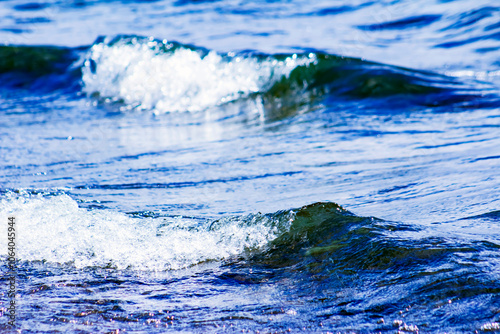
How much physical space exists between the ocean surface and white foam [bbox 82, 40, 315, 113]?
29 millimetres

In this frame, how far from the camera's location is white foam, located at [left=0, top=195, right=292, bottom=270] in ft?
9.00

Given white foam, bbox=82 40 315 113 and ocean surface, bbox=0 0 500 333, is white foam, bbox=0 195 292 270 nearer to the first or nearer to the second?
ocean surface, bbox=0 0 500 333

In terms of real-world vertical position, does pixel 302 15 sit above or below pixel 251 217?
above

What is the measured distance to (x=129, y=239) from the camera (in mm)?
2885

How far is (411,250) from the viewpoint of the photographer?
250cm

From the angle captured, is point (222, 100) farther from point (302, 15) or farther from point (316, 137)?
point (302, 15)

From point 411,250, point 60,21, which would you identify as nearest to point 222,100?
point 411,250

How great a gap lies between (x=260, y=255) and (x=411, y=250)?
632 mm

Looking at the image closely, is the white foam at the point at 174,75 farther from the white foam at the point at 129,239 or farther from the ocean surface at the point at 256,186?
the white foam at the point at 129,239

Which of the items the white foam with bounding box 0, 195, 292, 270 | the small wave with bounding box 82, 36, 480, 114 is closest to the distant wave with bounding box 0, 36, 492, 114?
the small wave with bounding box 82, 36, 480, 114

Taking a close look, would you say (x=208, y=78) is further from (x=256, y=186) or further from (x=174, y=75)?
(x=256, y=186)

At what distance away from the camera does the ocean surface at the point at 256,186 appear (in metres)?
2.21

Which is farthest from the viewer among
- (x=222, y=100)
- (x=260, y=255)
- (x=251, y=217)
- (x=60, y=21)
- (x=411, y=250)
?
(x=60, y=21)

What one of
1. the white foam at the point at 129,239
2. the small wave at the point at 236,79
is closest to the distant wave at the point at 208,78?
the small wave at the point at 236,79
